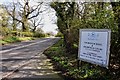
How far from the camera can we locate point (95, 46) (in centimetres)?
705

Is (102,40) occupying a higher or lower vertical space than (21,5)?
lower

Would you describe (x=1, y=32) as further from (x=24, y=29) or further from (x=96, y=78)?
(x=96, y=78)

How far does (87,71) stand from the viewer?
8.22 meters

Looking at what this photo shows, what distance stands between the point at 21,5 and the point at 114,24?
4743 cm

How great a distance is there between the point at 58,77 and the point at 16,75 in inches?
69.4

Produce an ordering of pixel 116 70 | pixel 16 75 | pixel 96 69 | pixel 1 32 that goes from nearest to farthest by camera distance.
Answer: pixel 116 70
pixel 96 69
pixel 16 75
pixel 1 32

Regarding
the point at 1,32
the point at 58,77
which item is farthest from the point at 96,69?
the point at 1,32

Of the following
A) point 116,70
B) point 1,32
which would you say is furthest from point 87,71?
point 1,32

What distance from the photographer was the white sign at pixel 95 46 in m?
6.51

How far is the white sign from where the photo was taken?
21.4 ft

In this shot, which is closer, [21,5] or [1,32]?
[1,32]

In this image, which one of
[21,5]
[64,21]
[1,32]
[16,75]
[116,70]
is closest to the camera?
[116,70]

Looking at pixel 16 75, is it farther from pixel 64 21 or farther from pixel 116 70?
pixel 64 21

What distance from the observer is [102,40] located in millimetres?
6695
